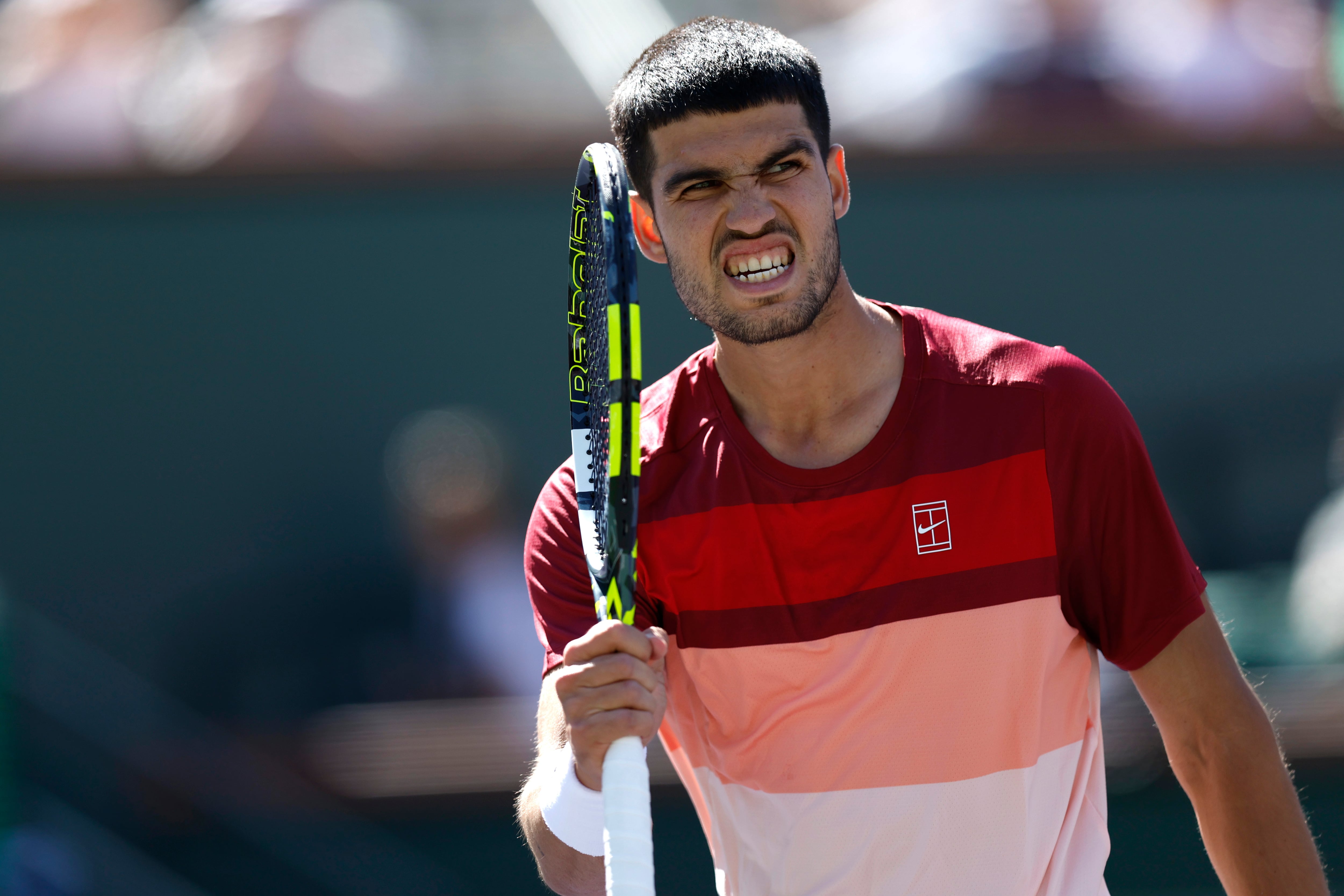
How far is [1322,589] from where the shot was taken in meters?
5.25

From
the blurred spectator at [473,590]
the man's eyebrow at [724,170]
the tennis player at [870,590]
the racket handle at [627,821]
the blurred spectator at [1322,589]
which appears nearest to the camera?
the racket handle at [627,821]

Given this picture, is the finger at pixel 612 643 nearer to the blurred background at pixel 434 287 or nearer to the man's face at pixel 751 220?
the man's face at pixel 751 220

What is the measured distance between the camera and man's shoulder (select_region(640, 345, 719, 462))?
7.43 feet

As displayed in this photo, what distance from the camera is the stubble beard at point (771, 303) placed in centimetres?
212

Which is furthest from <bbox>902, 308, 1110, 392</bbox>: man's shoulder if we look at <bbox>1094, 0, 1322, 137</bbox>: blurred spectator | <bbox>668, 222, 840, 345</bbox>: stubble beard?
<bbox>1094, 0, 1322, 137</bbox>: blurred spectator

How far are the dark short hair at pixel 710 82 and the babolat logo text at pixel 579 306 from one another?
0.11 metres

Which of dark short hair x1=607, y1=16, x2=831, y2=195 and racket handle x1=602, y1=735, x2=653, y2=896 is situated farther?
dark short hair x1=607, y1=16, x2=831, y2=195

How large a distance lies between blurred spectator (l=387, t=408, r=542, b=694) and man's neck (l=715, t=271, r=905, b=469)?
3.12 metres

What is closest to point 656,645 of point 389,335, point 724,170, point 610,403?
point 610,403

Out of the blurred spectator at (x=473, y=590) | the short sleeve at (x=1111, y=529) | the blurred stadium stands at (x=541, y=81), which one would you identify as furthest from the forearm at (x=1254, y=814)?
the blurred stadium stands at (x=541, y=81)

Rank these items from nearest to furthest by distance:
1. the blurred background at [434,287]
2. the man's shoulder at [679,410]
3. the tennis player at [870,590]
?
the tennis player at [870,590] → the man's shoulder at [679,410] → the blurred background at [434,287]

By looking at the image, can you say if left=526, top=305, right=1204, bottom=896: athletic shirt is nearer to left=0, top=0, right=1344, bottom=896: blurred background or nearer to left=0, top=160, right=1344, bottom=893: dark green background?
left=0, top=0, right=1344, bottom=896: blurred background

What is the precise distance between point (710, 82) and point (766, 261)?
280 millimetres

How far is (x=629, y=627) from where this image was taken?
1893 millimetres
